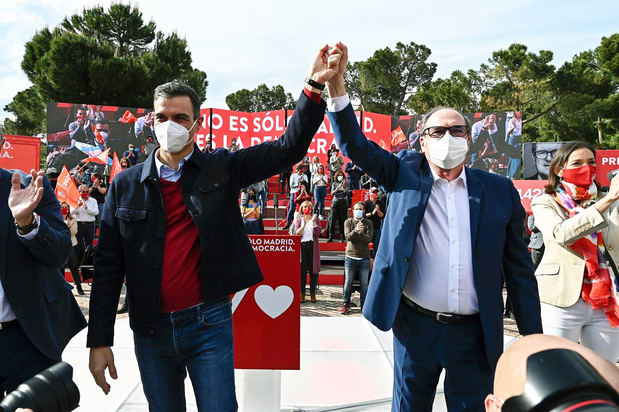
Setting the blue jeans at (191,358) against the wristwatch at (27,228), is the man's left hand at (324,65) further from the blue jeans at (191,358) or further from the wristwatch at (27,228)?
the wristwatch at (27,228)

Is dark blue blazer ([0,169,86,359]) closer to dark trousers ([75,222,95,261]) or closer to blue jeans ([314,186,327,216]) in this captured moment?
dark trousers ([75,222,95,261])

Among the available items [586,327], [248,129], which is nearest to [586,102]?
[248,129]

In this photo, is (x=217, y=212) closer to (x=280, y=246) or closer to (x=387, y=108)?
(x=280, y=246)

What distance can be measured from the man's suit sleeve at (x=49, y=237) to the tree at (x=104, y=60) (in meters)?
27.2

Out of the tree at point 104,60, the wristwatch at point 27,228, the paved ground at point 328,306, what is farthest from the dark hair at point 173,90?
the tree at point 104,60

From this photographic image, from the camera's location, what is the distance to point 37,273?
186 centimetres

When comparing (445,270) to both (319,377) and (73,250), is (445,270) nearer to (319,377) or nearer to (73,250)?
(319,377)

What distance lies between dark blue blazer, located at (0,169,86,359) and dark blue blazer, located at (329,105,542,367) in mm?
1223

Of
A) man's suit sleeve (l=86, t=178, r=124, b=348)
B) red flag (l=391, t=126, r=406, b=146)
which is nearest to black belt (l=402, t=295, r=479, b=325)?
man's suit sleeve (l=86, t=178, r=124, b=348)

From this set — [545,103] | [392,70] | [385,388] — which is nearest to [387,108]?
[392,70]

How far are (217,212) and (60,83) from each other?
29140mm

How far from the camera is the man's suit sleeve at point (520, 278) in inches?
76.3

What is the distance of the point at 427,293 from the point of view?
1933mm

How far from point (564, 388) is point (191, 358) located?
152cm
